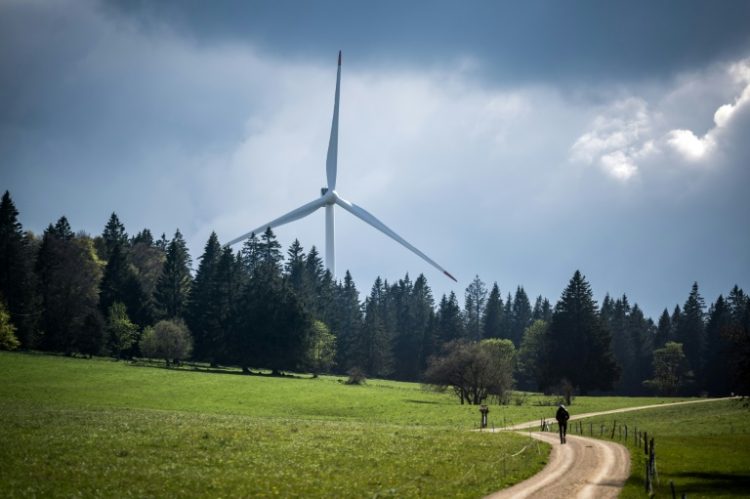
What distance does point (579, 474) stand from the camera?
2789 cm

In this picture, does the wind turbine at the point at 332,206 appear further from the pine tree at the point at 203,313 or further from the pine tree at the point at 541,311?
the pine tree at the point at 541,311

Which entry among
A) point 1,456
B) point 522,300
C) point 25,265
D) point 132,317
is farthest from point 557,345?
point 1,456

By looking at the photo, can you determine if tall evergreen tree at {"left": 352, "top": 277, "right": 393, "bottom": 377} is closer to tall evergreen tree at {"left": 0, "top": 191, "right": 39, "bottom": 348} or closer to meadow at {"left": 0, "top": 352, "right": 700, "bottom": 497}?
tall evergreen tree at {"left": 0, "top": 191, "right": 39, "bottom": 348}

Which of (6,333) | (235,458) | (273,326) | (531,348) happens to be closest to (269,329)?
(273,326)

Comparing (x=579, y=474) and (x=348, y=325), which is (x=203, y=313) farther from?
(x=579, y=474)

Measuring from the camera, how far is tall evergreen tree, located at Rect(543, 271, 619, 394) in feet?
371

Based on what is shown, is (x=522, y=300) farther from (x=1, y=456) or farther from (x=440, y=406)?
(x=1, y=456)

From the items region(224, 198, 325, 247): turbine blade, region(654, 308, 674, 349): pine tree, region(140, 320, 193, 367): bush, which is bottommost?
region(140, 320, 193, 367): bush

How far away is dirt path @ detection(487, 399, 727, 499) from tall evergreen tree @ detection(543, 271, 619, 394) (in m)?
77.3

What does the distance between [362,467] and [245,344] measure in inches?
3086

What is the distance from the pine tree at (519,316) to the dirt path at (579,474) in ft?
453

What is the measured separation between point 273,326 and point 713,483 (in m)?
83.7

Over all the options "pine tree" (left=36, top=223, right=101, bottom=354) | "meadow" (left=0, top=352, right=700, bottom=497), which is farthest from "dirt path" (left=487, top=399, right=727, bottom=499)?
"pine tree" (left=36, top=223, right=101, bottom=354)

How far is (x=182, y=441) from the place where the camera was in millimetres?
30234
